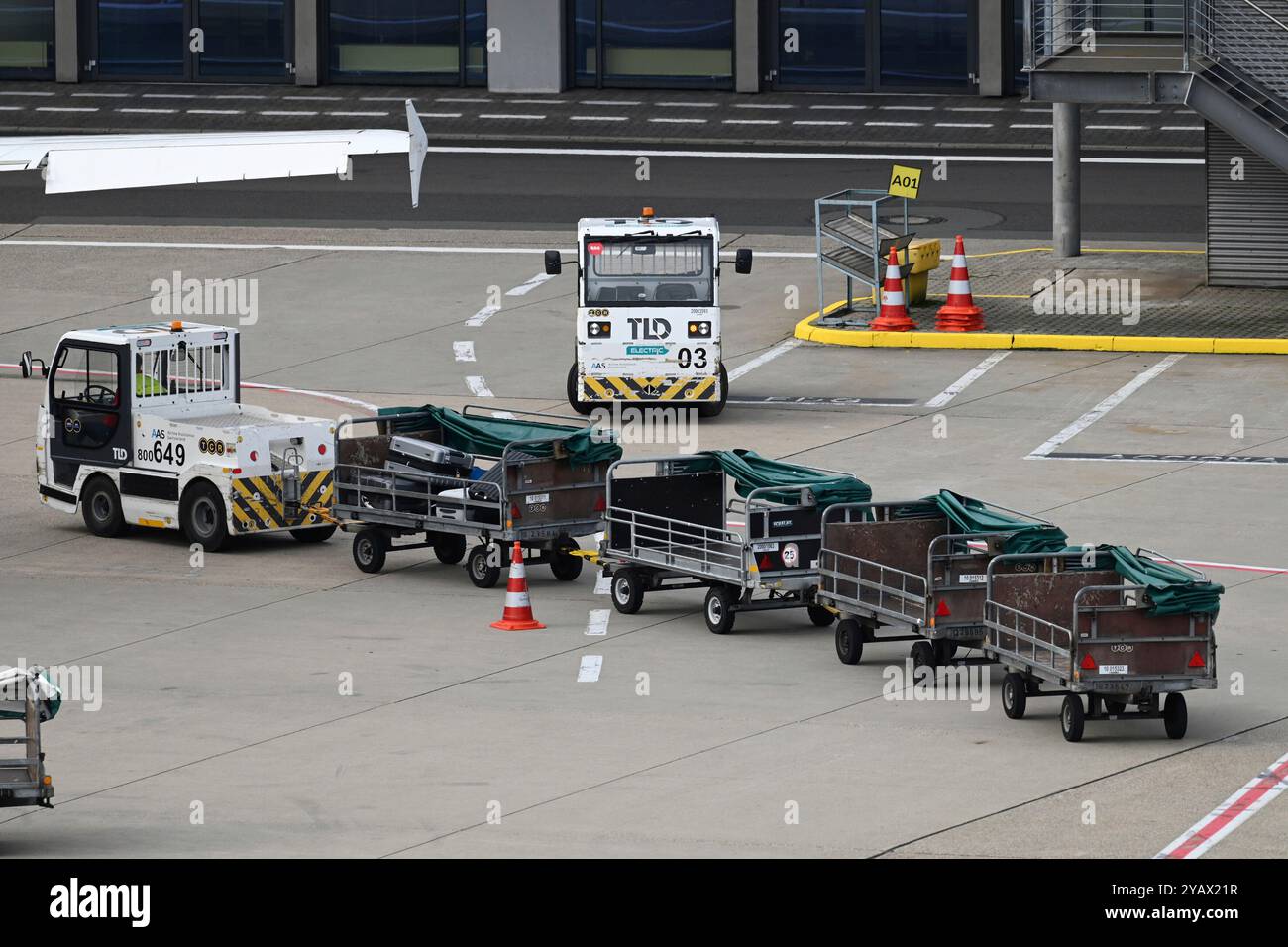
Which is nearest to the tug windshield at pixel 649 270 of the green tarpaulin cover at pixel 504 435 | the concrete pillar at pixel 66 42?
the green tarpaulin cover at pixel 504 435

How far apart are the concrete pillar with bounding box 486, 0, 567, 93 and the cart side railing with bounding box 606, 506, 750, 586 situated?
108 feet

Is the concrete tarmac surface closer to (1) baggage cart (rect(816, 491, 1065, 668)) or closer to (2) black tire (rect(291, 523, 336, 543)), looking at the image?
(2) black tire (rect(291, 523, 336, 543))

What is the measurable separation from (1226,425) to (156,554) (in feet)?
42.6

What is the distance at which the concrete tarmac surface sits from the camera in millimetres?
15023

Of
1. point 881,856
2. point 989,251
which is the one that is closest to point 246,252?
point 989,251

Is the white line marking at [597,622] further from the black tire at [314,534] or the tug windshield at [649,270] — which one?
the tug windshield at [649,270]

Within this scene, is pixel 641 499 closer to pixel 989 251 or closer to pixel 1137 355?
pixel 1137 355

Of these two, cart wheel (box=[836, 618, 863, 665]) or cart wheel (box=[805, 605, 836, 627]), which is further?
cart wheel (box=[805, 605, 836, 627])

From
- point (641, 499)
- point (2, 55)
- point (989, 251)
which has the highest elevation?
point (2, 55)

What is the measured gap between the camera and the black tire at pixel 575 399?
96.4 ft

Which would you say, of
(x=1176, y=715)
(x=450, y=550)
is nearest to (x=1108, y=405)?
(x=450, y=550)

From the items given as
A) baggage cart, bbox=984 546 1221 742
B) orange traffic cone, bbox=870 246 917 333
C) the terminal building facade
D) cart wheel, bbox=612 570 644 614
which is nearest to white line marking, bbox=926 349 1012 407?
orange traffic cone, bbox=870 246 917 333

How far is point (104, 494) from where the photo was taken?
24.9m

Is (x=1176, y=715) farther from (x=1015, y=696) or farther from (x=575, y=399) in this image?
(x=575, y=399)
